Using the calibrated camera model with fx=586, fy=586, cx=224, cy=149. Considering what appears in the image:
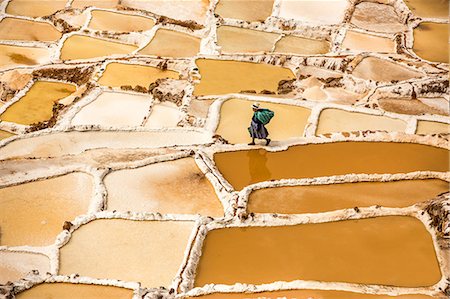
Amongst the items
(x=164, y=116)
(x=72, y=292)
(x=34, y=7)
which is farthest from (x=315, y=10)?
(x=72, y=292)

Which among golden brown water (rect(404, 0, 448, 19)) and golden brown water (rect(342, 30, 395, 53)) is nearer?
golden brown water (rect(342, 30, 395, 53))

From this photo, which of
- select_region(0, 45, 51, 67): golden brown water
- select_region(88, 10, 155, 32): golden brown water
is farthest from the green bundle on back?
select_region(88, 10, 155, 32): golden brown water

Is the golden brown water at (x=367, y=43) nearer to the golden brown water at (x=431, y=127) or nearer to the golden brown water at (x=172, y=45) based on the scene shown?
the golden brown water at (x=172, y=45)

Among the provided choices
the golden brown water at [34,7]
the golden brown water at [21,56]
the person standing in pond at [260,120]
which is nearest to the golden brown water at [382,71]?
the person standing in pond at [260,120]

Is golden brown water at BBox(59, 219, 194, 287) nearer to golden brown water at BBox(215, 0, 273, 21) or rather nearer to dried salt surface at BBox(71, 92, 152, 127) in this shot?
dried salt surface at BBox(71, 92, 152, 127)

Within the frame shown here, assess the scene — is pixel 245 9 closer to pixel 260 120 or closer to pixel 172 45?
pixel 172 45

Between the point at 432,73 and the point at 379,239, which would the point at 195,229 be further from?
the point at 432,73

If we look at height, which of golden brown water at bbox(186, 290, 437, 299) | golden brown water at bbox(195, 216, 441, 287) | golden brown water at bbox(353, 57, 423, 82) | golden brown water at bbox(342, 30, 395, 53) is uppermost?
golden brown water at bbox(342, 30, 395, 53)
